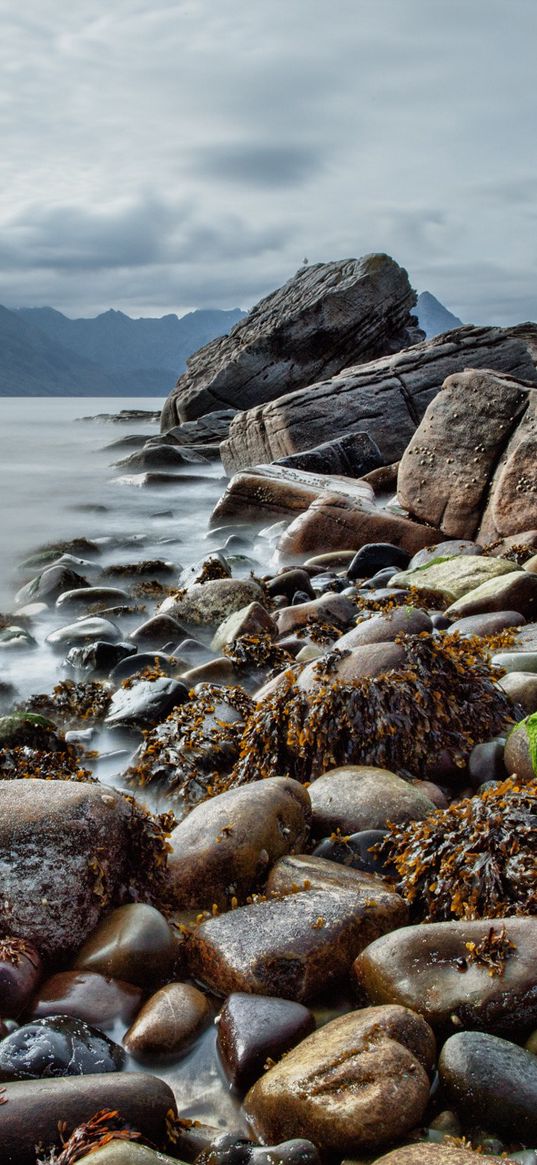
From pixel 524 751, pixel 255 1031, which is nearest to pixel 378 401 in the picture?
pixel 524 751

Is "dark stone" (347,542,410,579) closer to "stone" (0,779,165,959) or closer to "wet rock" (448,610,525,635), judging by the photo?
"wet rock" (448,610,525,635)

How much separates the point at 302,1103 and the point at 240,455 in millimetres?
16794

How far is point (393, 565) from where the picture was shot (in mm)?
10531

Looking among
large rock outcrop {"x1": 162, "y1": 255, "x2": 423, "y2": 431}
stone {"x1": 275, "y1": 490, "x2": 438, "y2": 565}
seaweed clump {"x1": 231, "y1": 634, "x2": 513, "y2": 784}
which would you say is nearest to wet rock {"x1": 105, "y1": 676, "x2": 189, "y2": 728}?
seaweed clump {"x1": 231, "y1": 634, "x2": 513, "y2": 784}

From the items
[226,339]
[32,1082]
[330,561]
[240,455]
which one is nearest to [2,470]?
[226,339]

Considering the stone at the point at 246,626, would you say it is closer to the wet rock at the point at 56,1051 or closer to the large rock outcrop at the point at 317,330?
the wet rock at the point at 56,1051

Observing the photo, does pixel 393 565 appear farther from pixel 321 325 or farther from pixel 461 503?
pixel 321 325

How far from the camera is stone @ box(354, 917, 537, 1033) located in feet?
9.30

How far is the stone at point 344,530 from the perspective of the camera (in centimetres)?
1129

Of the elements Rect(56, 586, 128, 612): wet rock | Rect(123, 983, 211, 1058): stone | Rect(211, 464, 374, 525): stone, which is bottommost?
Rect(123, 983, 211, 1058): stone

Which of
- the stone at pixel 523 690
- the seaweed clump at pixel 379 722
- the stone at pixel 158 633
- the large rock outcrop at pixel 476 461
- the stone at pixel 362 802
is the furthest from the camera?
the large rock outcrop at pixel 476 461

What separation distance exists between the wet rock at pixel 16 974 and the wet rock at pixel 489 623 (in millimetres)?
4295

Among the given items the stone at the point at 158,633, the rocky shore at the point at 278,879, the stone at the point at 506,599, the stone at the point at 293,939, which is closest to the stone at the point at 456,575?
the rocky shore at the point at 278,879

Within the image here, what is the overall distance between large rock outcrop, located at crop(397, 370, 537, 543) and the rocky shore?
1.55 m
